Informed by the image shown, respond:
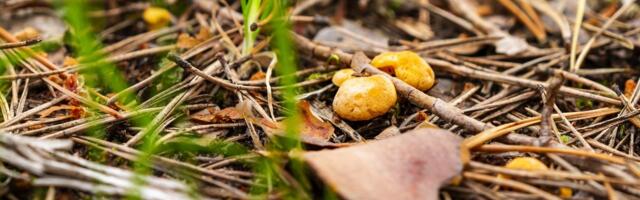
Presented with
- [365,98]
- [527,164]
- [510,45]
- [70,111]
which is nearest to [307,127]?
[365,98]

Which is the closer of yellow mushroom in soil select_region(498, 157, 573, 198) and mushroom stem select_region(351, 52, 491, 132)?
yellow mushroom in soil select_region(498, 157, 573, 198)

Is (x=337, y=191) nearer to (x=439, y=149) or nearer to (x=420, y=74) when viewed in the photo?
(x=439, y=149)

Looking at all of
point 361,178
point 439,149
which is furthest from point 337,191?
point 439,149

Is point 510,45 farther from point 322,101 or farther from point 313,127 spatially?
point 313,127

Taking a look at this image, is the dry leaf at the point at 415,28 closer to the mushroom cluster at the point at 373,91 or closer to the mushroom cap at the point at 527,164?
the mushroom cluster at the point at 373,91

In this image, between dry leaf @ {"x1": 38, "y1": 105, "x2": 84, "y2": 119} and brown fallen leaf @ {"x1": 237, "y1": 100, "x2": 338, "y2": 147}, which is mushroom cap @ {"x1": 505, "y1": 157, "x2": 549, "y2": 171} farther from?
dry leaf @ {"x1": 38, "y1": 105, "x2": 84, "y2": 119}

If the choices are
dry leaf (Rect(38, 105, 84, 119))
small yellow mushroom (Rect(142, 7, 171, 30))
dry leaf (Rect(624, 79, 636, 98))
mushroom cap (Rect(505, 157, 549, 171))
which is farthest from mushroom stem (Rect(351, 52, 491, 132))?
small yellow mushroom (Rect(142, 7, 171, 30))
